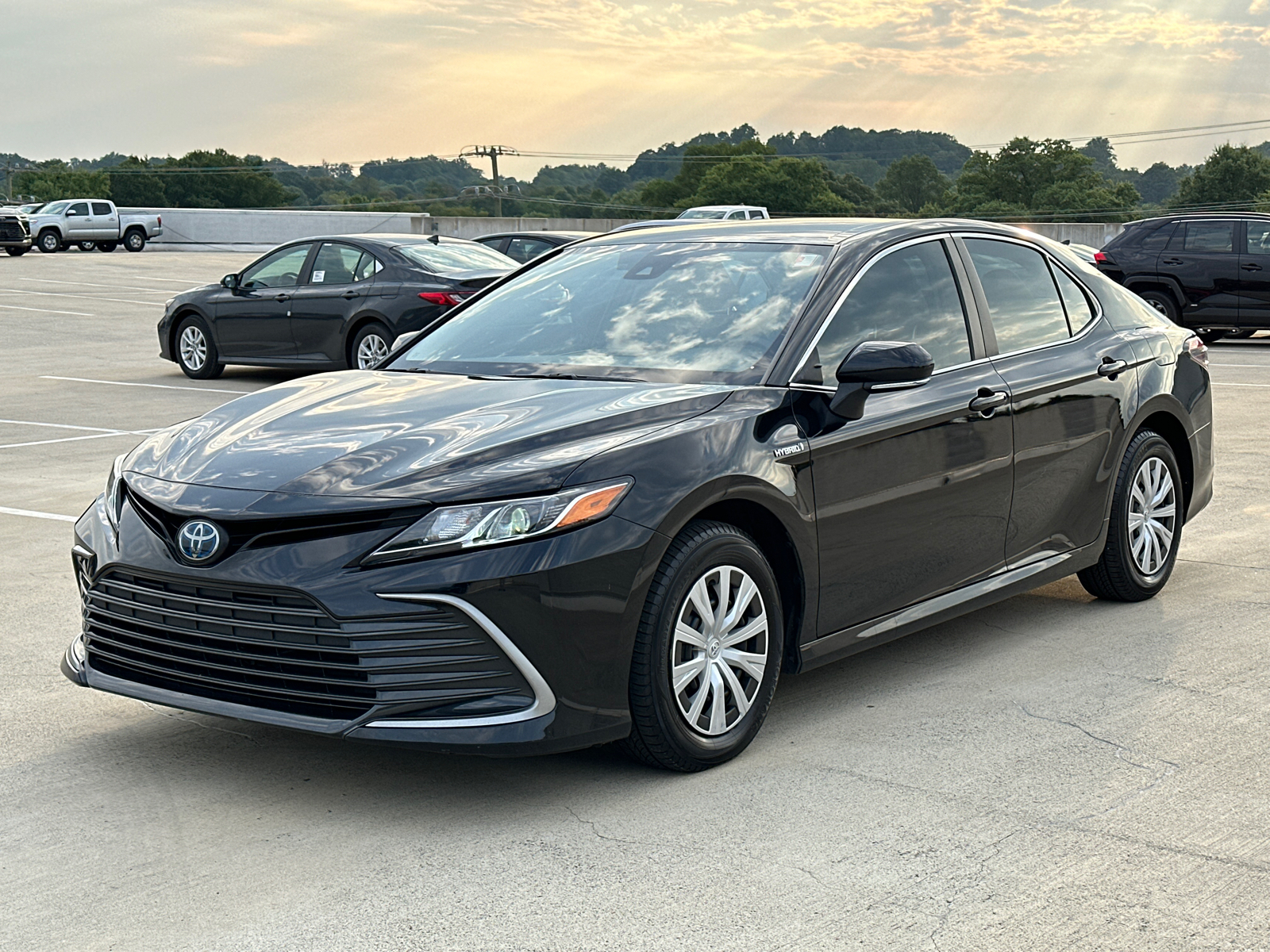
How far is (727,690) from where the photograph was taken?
15.0ft

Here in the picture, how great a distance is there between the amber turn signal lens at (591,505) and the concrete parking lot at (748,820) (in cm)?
82

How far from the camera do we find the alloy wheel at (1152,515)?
6.53 m

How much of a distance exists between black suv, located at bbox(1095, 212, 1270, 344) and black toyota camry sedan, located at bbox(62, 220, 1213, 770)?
15.7 metres

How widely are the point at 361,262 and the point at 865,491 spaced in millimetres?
11983

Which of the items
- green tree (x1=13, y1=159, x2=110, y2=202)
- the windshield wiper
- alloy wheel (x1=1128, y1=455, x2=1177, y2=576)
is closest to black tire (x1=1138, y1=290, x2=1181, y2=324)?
alloy wheel (x1=1128, y1=455, x2=1177, y2=576)

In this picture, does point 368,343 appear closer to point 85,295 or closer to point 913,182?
point 85,295

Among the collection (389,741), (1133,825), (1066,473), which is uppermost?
(1066,473)

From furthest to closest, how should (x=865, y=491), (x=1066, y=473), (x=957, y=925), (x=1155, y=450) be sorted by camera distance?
(x=1155, y=450) → (x=1066, y=473) → (x=865, y=491) → (x=957, y=925)

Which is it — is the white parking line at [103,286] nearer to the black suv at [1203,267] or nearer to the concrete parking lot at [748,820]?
the black suv at [1203,267]

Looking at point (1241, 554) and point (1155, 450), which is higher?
point (1155, 450)

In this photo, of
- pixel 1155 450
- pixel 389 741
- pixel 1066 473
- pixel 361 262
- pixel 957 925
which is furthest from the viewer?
pixel 361 262

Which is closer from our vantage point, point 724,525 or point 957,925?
point 957,925

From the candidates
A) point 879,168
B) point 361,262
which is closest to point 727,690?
point 361,262

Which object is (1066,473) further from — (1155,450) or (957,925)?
(957,925)
